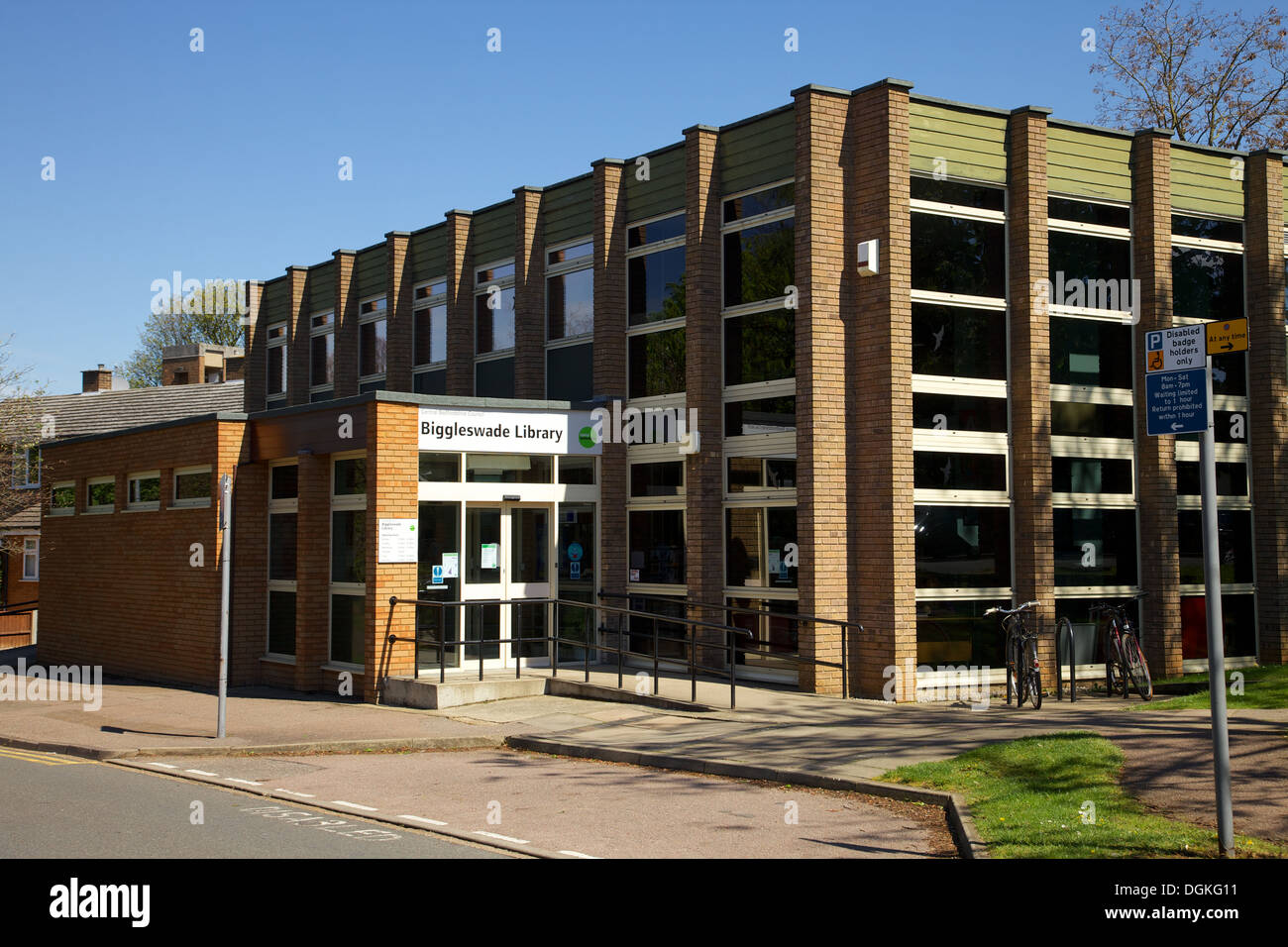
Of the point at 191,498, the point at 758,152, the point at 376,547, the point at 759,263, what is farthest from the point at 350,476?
the point at 758,152

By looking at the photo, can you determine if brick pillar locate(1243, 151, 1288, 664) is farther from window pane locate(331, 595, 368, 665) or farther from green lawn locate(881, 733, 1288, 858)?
window pane locate(331, 595, 368, 665)

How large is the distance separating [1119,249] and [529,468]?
965 centimetres

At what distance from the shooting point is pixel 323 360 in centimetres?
2608

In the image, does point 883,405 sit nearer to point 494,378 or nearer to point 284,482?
point 494,378

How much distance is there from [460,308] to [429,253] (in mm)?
1881

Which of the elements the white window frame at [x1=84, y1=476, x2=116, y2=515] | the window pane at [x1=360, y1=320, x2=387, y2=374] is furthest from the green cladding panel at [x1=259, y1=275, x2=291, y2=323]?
the white window frame at [x1=84, y1=476, x2=116, y2=515]

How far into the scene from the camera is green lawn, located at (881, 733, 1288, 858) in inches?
283

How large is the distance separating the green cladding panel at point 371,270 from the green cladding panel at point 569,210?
495cm

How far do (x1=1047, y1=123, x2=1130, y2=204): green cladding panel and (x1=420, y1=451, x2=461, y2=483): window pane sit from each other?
9590mm

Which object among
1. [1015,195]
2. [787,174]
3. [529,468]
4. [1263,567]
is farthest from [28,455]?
[1263,567]

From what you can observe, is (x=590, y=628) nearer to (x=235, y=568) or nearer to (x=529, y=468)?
(x=529, y=468)

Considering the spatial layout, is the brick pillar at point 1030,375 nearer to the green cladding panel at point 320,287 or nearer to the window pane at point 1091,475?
the window pane at point 1091,475

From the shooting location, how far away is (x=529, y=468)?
1742 cm
